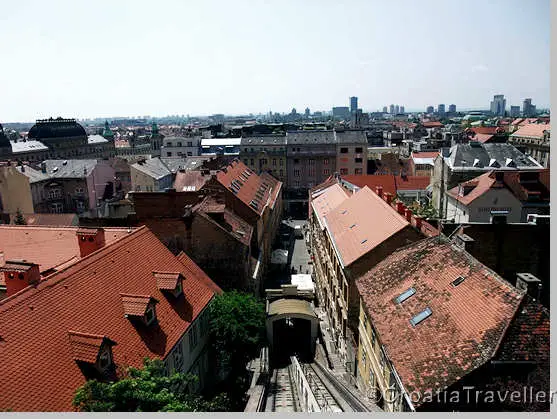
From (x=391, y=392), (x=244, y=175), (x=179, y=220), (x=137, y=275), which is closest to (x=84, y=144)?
(x=244, y=175)

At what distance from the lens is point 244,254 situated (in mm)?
37438

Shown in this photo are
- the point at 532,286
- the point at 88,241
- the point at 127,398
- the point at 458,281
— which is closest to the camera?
the point at 127,398

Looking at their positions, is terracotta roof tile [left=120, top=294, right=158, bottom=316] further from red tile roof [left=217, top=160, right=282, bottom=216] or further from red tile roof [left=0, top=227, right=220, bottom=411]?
red tile roof [left=217, top=160, right=282, bottom=216]

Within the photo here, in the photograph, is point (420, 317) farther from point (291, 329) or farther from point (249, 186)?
point (249, 186)

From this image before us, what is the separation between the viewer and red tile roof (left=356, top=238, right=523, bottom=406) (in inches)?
693

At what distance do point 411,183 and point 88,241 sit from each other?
5658cm

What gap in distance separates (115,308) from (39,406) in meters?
7.00

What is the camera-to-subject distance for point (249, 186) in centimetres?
6219

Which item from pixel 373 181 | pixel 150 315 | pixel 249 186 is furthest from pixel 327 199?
pixel 150 315

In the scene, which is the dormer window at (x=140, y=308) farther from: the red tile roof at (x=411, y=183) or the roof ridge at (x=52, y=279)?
the red tile roof at (x=411, y=183)

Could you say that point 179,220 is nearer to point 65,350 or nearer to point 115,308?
point 115,308

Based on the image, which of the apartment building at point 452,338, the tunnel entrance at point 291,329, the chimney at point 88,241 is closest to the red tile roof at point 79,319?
the chimney at point 88,241

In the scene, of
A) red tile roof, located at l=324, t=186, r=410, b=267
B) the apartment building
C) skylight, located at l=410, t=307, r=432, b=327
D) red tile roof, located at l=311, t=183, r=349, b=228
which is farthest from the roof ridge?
red tile roof, located at l=311, t=183, r=349, b=228

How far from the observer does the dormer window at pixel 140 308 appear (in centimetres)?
2220
